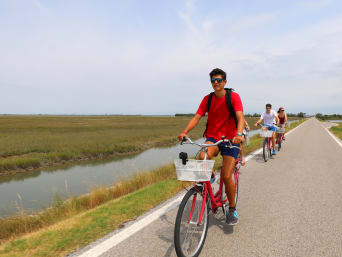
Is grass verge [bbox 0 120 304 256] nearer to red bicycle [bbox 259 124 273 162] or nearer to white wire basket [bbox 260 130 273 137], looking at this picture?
red bicycle [bbox 259 124 273 162]

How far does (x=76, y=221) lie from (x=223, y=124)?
2732mm

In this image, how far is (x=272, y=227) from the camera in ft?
11.3

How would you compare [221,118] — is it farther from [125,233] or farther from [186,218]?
[125,233]

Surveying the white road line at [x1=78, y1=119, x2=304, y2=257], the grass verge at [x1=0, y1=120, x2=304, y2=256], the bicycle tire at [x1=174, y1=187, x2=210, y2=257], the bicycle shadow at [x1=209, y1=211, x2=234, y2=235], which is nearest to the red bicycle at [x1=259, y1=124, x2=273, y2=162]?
the grass verge at [x1=0, y1=120, x2=304, y2=256]

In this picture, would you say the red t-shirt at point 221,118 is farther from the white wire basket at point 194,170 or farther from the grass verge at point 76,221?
the grass verge at point 76,221

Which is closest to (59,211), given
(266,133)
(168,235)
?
(168,235)

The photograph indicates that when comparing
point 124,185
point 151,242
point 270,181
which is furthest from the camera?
point 124,185

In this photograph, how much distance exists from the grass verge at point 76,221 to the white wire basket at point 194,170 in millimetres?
1564

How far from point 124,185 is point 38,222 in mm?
2257

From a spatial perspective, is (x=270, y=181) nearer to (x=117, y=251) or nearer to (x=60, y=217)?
(x=117, y=251)

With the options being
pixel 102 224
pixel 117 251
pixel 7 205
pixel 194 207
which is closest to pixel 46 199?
pixel 7 205

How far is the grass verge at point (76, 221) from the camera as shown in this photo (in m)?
2.93

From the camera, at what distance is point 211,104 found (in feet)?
11.4

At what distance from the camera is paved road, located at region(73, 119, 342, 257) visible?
9.31ft
